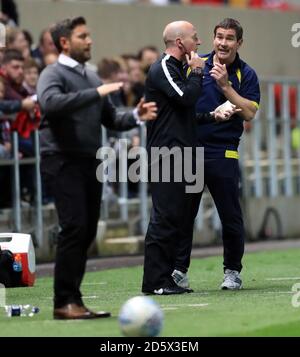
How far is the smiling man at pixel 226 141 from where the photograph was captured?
45.6ft

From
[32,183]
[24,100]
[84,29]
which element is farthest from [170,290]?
[32,183]

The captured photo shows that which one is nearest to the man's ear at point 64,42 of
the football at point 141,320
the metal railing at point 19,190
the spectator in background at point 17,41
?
the football at point 141,320

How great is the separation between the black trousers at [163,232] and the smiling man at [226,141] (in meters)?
0.73

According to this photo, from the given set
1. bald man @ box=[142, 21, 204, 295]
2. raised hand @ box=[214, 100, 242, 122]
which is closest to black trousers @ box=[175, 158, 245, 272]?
raised hand @ box=[214, 100, 242, 122]

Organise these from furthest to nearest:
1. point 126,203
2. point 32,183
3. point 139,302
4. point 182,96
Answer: point 126,203 → point 32,183 → point 182,96 → point 139,302

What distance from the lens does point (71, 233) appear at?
36.0ft

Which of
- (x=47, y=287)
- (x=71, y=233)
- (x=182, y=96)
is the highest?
(x=182, y=96)

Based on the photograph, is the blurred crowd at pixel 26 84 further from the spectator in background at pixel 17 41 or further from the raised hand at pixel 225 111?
the raised hand at pixel 225 111

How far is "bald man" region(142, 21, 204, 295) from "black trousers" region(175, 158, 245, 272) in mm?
738

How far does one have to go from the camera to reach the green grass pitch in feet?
34.0

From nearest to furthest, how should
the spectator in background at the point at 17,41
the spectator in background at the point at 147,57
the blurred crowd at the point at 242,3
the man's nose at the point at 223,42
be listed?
1. the man's nose at the point at 223,42
2. the spectator in background at the point at 17,41
3. the spectator in background at the point at 147,57
4. the blurred crowd at the point at 242,3

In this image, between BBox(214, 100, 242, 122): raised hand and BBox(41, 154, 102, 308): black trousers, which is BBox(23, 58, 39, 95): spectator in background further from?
BBox(41, 154, 102, 308): black trousers

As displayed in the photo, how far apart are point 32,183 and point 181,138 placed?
672 centimetres

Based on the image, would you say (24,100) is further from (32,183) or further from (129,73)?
(129,73)
